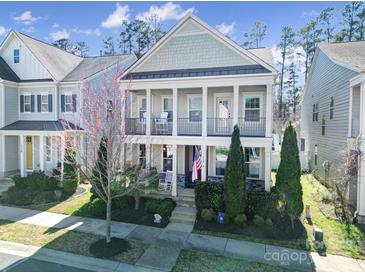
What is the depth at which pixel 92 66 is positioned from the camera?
66.5ft

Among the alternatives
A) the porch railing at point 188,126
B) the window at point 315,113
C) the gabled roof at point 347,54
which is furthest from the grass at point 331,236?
the window at point 315,113

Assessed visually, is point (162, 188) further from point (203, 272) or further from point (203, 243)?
point (203, 272)

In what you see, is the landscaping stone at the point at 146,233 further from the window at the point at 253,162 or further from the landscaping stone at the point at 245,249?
the window at the point at 253,162

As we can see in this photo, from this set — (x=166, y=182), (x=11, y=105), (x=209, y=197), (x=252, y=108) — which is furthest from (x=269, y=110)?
(x=11, y=105)

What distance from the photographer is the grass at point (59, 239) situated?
8203 mm

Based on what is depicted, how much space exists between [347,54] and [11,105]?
76.1ft

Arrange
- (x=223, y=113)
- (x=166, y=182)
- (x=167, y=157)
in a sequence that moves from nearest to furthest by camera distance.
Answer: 1. (x=166, y=182)
2. (x=223, y=113)
3. (x=167, y=157)

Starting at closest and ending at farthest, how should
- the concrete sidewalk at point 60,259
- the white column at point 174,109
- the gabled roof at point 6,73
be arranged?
the concrete sidewalk at point 60,259, the white column at point 174,109, the gabled roof at point 6,73

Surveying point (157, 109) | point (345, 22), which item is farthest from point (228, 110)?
point (345, 22)

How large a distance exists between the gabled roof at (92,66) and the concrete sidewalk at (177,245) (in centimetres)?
1030

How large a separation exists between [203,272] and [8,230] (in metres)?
7.98

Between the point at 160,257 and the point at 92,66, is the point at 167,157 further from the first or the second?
the point at 92,66

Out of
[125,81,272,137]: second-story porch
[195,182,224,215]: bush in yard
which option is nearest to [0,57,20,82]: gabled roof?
[125,81,272,137]: second-story porch

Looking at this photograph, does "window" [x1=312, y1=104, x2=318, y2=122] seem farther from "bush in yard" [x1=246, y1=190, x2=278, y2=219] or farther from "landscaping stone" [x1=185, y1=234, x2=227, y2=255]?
"landscaping stone" [x1=185, y1=234, x2=227, y2=255]
